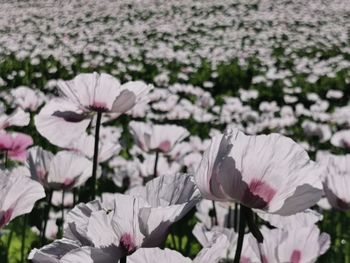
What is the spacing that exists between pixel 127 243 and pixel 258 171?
0.18 metres

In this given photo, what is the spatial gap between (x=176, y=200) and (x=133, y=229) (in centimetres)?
6

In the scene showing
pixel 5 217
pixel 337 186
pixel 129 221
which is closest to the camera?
pixel 129 221

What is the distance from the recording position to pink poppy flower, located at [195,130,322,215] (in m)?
0.82

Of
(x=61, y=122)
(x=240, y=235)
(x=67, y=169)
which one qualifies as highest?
(x=240, y=235)

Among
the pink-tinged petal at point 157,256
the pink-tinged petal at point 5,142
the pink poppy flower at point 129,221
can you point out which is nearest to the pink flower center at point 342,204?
the pink poppy flower at point 129,221

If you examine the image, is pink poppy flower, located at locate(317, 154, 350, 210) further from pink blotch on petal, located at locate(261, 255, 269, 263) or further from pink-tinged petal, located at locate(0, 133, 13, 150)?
pink-tinged petal, located at locate(0, 133, 13, 150)

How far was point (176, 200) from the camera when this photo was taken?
2.70 feet

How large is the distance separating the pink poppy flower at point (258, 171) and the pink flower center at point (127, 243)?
10cm

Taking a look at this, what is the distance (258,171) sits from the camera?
0.85 metres

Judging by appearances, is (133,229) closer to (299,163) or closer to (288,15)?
(299,163)

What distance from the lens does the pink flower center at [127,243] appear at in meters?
0.79

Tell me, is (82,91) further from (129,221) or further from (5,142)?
(129,221)

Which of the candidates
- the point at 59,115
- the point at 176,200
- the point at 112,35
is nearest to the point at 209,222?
the point at 59,115

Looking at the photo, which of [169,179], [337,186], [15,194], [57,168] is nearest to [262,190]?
[169,179]
